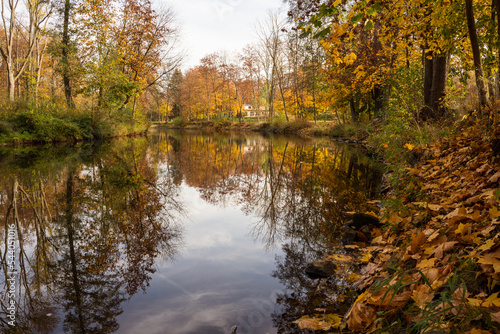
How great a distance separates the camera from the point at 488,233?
2.01 meters

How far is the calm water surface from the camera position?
2719 millimetres

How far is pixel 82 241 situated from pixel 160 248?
1165 mm

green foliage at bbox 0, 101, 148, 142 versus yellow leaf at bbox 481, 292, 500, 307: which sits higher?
green foliage at bbox 0, 101, 148, 142

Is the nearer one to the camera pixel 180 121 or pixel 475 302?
pixel 475 302

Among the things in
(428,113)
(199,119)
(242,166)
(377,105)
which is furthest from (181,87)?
(428,113)

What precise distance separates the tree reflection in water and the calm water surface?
0.02 m

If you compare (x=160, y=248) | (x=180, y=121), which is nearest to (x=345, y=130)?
(x=160, y=248)

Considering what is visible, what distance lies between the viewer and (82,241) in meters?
4.24

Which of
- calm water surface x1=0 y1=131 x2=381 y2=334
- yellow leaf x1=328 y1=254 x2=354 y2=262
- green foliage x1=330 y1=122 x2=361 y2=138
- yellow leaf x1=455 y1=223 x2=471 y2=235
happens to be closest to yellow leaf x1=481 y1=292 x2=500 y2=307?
yellow leaf x1=455 y1=223 x2=471 y2=235

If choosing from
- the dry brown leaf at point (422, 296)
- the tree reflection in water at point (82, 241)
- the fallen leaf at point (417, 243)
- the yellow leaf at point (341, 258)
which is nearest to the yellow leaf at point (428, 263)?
the dry brown leaf at point (422, 296)

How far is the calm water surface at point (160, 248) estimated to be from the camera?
272 centimetres

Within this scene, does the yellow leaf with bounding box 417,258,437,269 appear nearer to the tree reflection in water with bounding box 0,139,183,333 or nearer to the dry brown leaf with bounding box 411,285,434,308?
the dry brown leaf with bounding box 411,285,434,308

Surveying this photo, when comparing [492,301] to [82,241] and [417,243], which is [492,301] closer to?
[417,243]

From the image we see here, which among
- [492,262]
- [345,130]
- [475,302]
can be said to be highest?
[345,130]
